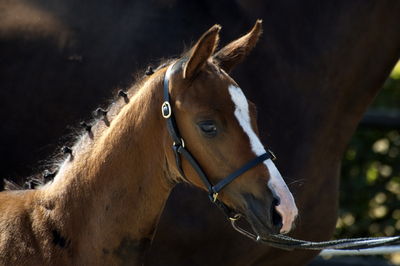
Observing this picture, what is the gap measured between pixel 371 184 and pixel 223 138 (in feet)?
12.6

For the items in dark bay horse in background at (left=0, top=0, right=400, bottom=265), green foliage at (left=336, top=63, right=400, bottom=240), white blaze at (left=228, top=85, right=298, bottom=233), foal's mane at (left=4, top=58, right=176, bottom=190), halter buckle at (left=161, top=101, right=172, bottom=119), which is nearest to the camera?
white blaze at (left=228, top=85, right=298, bottom=233)

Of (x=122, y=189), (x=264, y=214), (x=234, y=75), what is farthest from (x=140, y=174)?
(x=234, y=75)

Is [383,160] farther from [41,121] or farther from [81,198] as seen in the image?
[81,198]

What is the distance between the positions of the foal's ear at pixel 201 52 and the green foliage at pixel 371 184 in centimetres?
378

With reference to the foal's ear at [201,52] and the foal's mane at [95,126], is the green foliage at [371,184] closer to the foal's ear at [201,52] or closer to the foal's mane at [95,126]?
the foal's mane at [95,126]

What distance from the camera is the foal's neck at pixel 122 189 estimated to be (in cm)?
328

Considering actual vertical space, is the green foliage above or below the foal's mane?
below

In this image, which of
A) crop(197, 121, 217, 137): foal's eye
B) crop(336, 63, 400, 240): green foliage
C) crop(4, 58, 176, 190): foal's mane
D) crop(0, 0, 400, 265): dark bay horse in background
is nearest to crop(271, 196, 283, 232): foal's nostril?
crop(197, 121, 217, 137): foal's eye

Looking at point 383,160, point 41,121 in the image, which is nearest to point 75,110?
point 41,121

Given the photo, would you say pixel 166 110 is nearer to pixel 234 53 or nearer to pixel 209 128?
pixel 209 128

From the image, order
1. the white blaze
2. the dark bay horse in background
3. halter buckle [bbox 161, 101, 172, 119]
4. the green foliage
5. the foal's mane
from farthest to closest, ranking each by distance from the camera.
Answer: the green foliage
the dark bay horse in background
the foal's mane
halter buckle [bbox 161, 101, 172, 119]
the white blaze

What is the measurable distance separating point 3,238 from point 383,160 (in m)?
4.07

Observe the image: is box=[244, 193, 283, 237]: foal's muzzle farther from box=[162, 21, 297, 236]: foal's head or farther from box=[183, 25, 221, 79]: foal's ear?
box=[183, 25, 221, 79]: foal's ear

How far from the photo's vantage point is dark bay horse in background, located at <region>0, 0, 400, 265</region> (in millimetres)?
4195
